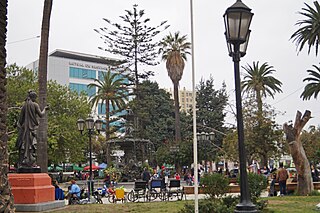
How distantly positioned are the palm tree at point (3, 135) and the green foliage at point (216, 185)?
7.53 metres

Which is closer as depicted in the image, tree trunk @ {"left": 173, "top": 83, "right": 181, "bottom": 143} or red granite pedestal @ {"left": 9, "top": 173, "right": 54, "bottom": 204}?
red granite pedestal @ {"left": 9, "top": 173, "right": 54, "bottom": 204}

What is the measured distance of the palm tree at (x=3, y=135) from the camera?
6910 mm

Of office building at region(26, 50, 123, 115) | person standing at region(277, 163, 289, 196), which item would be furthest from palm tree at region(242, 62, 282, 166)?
office building at region(26, 50, 123, 115)

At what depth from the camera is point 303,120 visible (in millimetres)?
17094

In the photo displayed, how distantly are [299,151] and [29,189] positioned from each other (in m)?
10.9

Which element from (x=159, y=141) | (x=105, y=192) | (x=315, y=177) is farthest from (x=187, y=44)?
(x=105, y=192)

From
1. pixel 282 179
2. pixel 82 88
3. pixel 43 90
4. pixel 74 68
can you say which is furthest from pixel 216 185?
pixel 82 88

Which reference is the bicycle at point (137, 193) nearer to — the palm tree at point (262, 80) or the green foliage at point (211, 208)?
the green foliage at point (211, 208)

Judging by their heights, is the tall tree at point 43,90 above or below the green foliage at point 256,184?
above

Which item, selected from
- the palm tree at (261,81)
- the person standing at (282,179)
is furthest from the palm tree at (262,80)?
the person standing at (282,179)

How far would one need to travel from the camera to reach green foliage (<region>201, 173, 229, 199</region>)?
13398 millimetres

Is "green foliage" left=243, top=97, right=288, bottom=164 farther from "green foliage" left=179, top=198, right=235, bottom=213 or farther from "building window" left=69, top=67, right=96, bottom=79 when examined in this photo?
"building window" left=69, top=67, right=96, bottom=79

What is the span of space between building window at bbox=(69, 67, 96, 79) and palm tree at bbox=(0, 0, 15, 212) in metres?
81.4

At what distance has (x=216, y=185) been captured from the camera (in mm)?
13445
